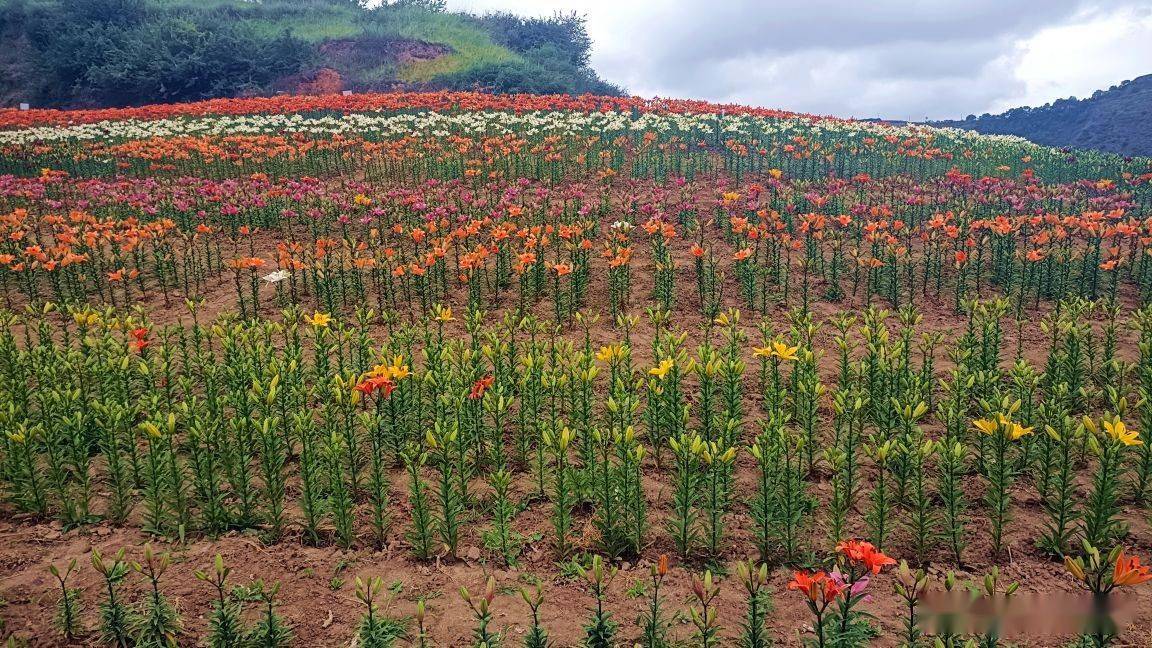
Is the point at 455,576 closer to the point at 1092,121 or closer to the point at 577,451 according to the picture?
the point at 577,451

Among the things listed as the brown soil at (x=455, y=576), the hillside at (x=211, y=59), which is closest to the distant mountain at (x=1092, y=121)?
the hillside at (x=211, y=59)

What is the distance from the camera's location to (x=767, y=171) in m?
17.6

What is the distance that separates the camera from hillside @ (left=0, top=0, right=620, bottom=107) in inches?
1324

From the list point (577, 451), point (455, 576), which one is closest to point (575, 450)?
point (577, 451)

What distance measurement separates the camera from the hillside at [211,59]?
33625 millimetres

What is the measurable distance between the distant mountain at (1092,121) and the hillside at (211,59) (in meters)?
24.7

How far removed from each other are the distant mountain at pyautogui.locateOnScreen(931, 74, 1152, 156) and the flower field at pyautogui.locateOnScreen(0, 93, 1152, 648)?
99.4 ft

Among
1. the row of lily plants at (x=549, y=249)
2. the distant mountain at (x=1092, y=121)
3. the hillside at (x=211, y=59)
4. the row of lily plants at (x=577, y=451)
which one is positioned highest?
the hillside at (x=211, y=59)

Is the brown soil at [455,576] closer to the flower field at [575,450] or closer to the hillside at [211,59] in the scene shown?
the flower field at [575,450]

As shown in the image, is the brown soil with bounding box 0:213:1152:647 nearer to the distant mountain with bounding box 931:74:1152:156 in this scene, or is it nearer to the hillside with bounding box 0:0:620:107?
the hillside with bounding box 0:0:620:107

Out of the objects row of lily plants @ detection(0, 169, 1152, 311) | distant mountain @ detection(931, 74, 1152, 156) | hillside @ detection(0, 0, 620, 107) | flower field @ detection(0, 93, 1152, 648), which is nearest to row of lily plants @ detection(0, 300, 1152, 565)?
flower field @ detection(0, 93, 1152, 648)

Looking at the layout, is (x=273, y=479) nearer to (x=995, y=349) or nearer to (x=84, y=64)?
(x=995, y=349)

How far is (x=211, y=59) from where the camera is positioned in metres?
33.8

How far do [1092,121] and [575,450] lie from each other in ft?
148
